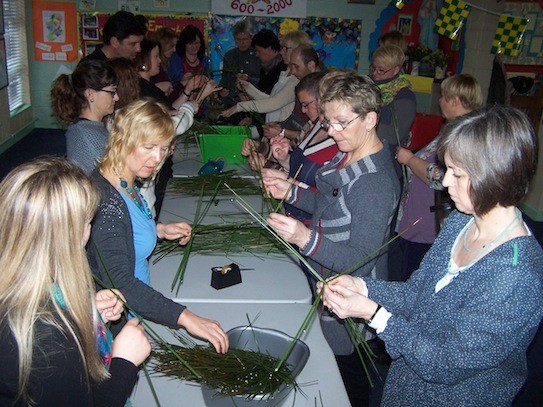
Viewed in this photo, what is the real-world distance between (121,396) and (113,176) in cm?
88

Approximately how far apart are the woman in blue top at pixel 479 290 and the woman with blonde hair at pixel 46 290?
2.63 feet

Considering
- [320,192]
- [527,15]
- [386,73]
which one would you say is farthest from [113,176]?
[527,15]

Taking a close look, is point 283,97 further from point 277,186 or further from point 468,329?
point 468,329

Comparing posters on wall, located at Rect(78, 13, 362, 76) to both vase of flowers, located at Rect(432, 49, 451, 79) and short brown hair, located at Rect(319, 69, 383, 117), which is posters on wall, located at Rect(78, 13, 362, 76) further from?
short brown hair, located at Rect(319, 69, 383, 117)

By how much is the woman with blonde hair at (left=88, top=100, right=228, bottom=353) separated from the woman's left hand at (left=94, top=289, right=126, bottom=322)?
144 millimetres

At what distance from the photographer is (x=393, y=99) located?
3.50 metres

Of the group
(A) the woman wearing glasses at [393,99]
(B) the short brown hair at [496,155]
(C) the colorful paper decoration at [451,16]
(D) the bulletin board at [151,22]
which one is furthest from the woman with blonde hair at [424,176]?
(D) the bulletin board at [151,22]

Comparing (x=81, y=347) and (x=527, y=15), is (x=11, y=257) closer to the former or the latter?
(x=81, y=347)

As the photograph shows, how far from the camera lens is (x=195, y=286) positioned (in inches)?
86.8

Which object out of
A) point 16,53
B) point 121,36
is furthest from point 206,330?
point 16,53

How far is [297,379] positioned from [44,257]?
88 cm

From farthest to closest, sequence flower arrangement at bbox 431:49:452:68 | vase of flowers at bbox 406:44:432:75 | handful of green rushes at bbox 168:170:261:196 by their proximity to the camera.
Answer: vase of flowers at bbox 406:44:432:75 → flower arrangement at bbox 431:49:452:68 → handful of green rushes at bbox 168:170:261:196

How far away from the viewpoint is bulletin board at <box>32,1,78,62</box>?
7613 millimetres

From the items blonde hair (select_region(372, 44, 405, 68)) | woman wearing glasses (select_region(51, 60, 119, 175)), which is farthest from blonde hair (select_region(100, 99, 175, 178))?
blonde hair (select_region(372, 44, 405, 68))
